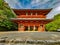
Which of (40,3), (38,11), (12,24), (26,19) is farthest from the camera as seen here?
(40,3)

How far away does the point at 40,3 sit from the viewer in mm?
23328

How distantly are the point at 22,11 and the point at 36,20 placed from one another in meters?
2.18

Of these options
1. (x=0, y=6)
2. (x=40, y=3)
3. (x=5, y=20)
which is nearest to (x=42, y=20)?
(x=5, y=20)

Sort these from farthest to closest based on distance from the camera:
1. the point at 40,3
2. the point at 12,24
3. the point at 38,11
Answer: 1. the point at 40,3
2. the point at 12,24
3. the point at 38,11

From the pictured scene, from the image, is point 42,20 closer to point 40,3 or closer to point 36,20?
point 36,20

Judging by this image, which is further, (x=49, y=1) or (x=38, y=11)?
(x=49, y=1)

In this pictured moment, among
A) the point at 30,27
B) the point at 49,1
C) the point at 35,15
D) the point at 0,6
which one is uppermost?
the point at 49,1

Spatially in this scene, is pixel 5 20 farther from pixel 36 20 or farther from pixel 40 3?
pixel 40 3

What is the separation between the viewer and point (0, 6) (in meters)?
18.8

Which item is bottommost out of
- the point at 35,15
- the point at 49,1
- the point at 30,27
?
the point at 30,27

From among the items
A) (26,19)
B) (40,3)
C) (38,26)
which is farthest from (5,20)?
(40,3)

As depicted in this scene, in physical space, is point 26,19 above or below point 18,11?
below

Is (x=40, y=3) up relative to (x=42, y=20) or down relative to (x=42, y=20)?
up

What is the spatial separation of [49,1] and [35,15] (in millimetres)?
7575
